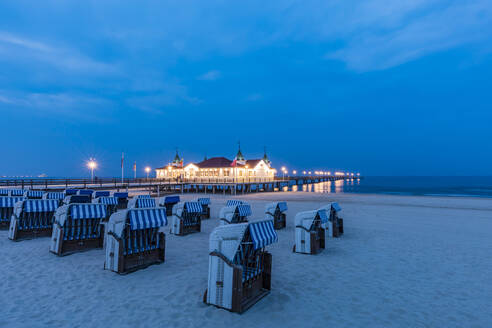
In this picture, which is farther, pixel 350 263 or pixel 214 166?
pixel 214 166

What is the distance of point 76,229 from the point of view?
8.42 meters

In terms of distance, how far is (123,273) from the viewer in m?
6.50

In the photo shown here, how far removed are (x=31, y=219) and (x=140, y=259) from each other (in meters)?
6.79

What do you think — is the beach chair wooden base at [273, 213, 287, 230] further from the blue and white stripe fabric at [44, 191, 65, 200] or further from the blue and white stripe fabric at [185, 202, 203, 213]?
the blue and white stripe fabric at [44, 191, 65, 200]

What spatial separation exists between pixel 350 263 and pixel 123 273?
669 centimetres

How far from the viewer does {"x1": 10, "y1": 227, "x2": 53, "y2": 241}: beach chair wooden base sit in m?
9.73

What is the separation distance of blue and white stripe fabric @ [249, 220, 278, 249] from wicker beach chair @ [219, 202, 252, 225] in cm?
530

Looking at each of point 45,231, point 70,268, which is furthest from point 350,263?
point 45,231

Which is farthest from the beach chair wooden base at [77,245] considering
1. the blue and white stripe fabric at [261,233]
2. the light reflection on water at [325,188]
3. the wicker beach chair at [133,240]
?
the light reflection on water at [325,188]

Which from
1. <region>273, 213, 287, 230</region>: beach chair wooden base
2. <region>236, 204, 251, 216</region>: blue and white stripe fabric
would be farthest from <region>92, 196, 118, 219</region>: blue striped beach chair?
<region>273, 213, 287, 230</region>: beach chair wooden base

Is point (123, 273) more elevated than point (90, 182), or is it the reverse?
point (90, 182)

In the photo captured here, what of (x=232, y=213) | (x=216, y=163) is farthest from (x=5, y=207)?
(x=216, y=163)

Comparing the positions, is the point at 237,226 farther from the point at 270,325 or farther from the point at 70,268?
the point at 70,268

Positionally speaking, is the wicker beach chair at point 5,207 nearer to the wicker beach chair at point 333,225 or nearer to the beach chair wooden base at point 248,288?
the beach chair wooden base at point 248,288
